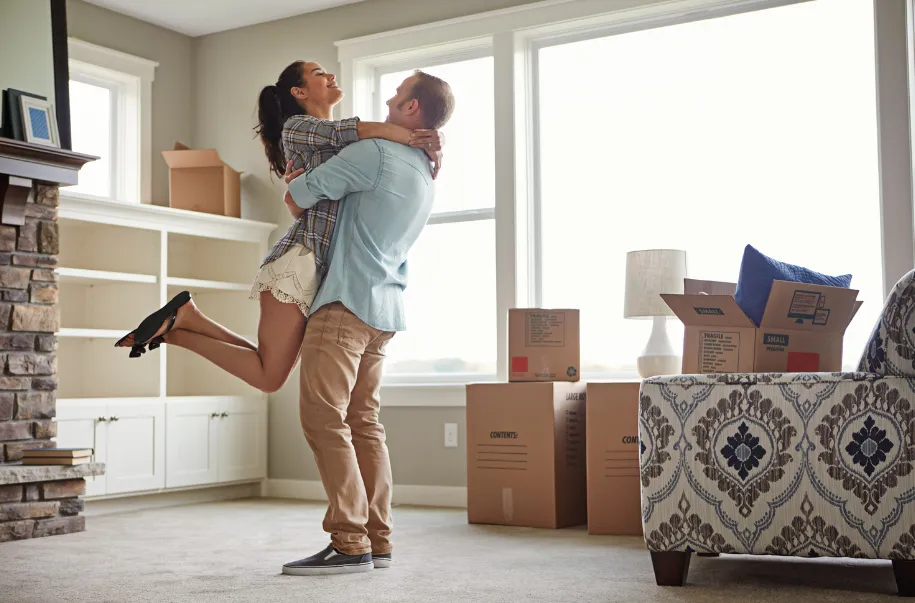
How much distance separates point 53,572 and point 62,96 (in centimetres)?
214

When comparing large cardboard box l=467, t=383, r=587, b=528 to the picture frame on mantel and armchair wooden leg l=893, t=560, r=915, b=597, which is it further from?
the picture frame on mantel

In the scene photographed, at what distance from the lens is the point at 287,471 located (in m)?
5.38

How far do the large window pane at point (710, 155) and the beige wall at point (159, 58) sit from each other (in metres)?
2.18

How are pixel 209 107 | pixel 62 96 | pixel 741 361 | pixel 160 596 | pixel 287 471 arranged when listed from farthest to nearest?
pixel 209 107, pixel 287 471, pixel 62 96, pixel 741 361, pixel 160 596

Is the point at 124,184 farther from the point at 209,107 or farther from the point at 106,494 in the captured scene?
the point at 106,494

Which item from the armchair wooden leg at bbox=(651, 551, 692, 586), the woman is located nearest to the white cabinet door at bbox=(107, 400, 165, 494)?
the woman

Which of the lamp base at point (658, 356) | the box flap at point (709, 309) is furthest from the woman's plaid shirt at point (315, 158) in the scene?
the lamp base at point (658, 356)

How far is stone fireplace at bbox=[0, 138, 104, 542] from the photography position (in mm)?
3895

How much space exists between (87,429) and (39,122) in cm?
136

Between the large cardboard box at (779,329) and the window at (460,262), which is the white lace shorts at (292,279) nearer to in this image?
the large cardboard box at (779,329)

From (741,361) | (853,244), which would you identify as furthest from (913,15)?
(741,361)

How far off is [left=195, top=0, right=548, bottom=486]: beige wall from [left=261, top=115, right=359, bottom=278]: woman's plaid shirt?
204 centimetres

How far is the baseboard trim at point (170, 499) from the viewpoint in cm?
465

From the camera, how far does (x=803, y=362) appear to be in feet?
9.24
